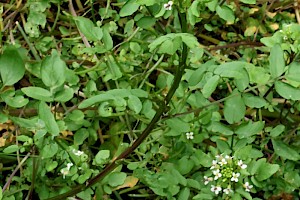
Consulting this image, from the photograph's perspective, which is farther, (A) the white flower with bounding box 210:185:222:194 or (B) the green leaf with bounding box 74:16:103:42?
(A) the white flower with bounding box 210:185:222:194

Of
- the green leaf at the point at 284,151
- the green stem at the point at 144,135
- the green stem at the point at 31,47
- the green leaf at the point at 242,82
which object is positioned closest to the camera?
the green stem at the point at 144,135

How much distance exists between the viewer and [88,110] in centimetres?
181

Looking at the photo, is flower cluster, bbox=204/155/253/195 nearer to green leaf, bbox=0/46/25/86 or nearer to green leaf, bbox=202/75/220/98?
green leaf, bbox=202/75/220/98

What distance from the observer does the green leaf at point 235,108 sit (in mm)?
1340

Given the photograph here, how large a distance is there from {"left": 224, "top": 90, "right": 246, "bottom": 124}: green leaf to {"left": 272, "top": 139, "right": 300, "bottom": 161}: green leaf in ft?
1.24

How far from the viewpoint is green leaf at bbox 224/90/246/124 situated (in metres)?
1.34

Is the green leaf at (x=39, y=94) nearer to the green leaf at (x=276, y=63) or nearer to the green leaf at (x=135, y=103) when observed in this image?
the green leaf at (x=135, y=103)

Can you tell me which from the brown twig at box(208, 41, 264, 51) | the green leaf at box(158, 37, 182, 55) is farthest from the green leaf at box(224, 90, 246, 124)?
the brown twig at box(208, 41, 264, 51)

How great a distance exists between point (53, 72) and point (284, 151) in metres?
0.75

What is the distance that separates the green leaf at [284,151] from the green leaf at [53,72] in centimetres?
71

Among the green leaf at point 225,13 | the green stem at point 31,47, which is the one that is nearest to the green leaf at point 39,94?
the green leaf at point 225,13

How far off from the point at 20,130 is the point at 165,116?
2.01 ft

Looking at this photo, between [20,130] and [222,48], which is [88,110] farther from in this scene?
[222,48]

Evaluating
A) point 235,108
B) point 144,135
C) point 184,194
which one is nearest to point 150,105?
point 144,135
